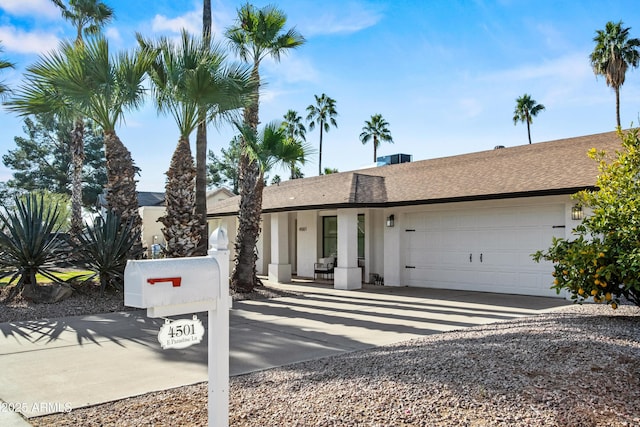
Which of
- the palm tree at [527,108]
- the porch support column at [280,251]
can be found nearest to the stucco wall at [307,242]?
the porch support column at [280,251]

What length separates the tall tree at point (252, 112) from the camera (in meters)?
14.1

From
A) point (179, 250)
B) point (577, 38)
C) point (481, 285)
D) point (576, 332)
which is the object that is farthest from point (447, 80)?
point (576, 332)

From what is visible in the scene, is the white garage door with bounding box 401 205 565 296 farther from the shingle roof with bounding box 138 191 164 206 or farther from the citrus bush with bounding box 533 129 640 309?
the shingle roof with bounding box 138 191 164 206

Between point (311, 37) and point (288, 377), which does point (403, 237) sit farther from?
point (288, 377)

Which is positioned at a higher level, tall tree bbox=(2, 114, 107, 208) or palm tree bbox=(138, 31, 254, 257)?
tall tree bbox=(2, 114, 107, 208)

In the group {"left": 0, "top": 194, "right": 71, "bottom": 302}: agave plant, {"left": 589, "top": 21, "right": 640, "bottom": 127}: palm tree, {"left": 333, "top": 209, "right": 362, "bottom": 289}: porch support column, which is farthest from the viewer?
{"left": 589, "top": 21, "right": 640, "bottom": 127}: palm tree

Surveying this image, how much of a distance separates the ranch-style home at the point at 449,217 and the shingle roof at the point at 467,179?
37mm

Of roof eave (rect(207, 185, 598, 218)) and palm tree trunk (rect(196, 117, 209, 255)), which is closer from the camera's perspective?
roof eave (rect(207, 185, 598, 218))

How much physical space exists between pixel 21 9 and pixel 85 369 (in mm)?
13952

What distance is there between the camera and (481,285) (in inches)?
571

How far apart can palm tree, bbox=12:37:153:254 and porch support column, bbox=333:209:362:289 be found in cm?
624

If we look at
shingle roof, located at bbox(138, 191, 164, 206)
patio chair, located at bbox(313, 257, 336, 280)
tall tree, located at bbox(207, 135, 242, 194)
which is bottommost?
patio chair, located at bbox(313, 257, 336, 280)

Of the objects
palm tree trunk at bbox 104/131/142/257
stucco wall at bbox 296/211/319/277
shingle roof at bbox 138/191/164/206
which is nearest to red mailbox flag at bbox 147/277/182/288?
palm tree trunk at bbox 104/131/142/257

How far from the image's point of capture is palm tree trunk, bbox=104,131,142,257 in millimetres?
12773
